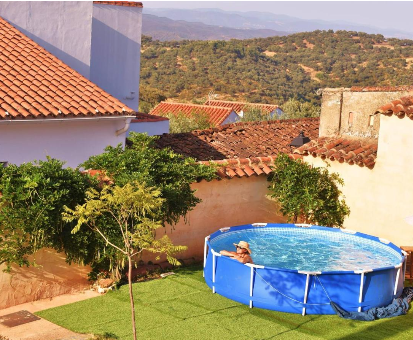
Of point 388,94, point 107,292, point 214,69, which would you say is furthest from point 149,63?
point 107,292

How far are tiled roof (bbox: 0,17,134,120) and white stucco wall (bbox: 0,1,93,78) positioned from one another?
29.0 inches

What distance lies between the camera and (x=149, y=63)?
65625 millimetres

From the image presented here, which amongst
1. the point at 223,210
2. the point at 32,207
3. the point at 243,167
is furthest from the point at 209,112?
the point at 32,207

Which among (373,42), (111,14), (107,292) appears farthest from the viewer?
(373,42)

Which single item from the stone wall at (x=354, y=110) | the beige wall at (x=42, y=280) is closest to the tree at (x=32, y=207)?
the beige wall at (x=42, y=280)

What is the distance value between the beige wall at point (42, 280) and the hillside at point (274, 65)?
39.6 metres

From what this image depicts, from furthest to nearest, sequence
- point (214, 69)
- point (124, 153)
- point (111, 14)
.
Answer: point (214, 69) < point (111, 14) < point (124, 153)

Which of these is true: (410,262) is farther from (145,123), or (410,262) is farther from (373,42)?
(373,42)

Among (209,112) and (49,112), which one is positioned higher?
(49,112)

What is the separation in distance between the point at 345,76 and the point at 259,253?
4604 cm

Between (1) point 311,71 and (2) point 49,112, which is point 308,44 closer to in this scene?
Result: (1) point 311,71

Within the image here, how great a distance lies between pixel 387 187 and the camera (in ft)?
46.8

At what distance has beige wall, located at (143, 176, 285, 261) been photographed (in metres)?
14.1

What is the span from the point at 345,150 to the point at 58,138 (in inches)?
282
